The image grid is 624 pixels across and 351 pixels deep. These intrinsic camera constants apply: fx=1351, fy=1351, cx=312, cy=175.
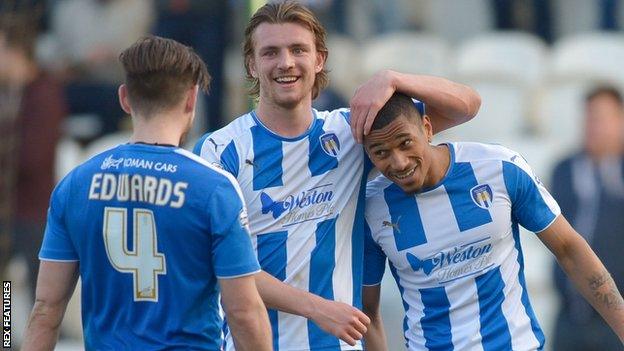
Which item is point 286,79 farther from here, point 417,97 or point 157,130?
point 157,130

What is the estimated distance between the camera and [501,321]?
5.27 m

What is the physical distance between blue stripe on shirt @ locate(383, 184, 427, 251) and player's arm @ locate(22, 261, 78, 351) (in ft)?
4.54

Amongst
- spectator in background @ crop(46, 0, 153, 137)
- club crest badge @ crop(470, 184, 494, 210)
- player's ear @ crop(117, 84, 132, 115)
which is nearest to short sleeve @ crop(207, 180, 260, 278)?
player's ear @ crop(117, 84, 132, 115)

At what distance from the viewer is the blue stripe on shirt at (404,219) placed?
538cm

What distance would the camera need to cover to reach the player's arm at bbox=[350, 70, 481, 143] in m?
5.16

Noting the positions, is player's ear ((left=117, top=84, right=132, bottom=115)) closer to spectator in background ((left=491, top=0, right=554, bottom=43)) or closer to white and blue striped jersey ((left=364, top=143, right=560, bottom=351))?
white and blue striped jersey ((left=364, top=143, right=560, bottom=351))

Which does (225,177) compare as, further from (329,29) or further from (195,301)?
(329,29)

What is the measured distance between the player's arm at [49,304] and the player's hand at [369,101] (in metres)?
1.24

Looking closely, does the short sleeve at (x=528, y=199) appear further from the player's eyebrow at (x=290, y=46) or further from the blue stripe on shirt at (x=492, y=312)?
the player's eyebrow at (x=290, y=46)

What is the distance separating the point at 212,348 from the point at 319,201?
0.95 meters

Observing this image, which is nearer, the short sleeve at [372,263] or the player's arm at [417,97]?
the player's arm at [417,97]

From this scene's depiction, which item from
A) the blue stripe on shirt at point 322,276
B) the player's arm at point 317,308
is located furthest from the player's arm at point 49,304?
the blue stripe on shirt at point 322,276

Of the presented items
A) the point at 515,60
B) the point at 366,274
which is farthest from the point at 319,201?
the point at 515,60

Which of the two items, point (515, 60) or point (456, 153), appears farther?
point (515, 60)
